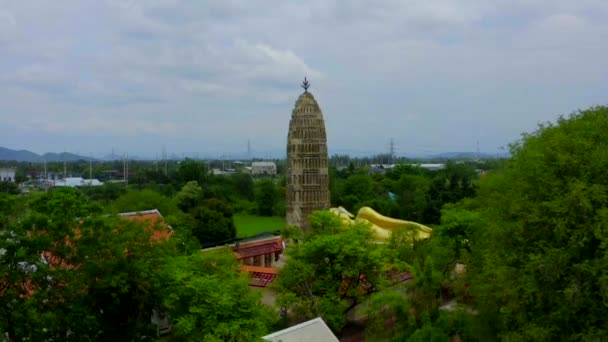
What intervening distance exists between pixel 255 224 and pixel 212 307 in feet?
168

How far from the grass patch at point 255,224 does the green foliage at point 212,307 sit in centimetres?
4026

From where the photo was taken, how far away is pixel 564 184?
15688mm

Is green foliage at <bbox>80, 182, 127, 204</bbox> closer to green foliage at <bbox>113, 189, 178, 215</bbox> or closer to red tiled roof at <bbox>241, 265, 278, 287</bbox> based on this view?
green foliage at <bbox>113, 189, 178, 215</bbox>

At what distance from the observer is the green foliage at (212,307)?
1623cm

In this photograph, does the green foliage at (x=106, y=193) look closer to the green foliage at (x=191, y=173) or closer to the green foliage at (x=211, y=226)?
the green foliage at (x=191, y=173)

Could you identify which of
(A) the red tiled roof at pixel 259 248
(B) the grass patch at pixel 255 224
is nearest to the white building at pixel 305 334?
(A) the red tiled roof at pixel 259 248

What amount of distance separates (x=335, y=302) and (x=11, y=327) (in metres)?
12.1

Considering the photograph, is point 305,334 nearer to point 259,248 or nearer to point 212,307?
point 212,307

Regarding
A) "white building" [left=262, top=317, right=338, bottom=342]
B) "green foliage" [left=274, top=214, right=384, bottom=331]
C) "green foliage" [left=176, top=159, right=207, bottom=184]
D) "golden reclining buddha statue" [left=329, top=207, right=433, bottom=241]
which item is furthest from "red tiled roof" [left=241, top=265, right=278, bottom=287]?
"green foliage" [left=176, top=159, right=207, bottom=184]

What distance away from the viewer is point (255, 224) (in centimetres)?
6769

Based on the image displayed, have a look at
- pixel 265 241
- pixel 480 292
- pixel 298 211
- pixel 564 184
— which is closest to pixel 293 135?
pixel 298 211

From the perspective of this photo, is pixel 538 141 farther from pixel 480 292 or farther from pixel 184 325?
pixel 184 325

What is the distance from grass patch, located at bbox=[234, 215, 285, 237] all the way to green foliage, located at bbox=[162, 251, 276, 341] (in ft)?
132

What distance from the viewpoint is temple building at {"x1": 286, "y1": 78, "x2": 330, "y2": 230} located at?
33.1m
